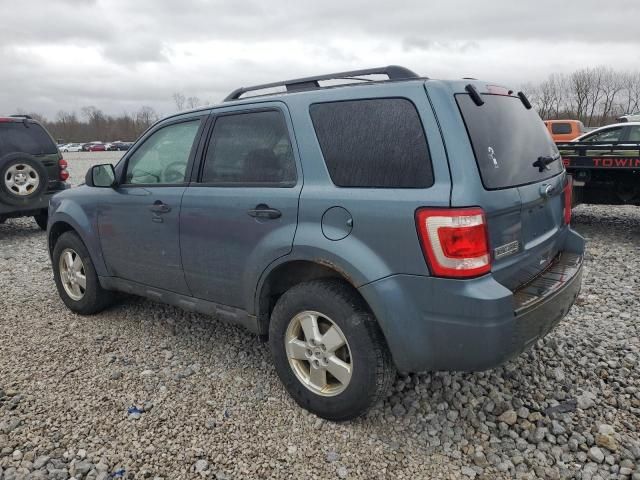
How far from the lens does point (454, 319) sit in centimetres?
234

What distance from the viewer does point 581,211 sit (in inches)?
384

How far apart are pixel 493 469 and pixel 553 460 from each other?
12.7 inches

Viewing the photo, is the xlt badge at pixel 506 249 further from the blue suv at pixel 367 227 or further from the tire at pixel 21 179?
the tire at pixel 21 179

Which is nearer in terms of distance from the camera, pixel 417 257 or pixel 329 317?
pixel 417 257

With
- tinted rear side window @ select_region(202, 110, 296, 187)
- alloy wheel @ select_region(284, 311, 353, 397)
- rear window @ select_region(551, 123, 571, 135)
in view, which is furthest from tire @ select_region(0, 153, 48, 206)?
rear window @ select_region(551, 123, 571, 135)

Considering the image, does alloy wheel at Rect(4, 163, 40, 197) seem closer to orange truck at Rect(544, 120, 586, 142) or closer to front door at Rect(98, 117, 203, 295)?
front door at Rect(98, 117, 203, 295)

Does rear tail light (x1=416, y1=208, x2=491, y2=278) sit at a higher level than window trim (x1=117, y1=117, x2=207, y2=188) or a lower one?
lower

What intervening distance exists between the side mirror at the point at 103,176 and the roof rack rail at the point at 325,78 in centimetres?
114

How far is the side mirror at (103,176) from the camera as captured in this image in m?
3.95

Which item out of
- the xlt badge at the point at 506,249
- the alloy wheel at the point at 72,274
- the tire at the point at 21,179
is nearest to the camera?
the xlt badge at the point at 506,249

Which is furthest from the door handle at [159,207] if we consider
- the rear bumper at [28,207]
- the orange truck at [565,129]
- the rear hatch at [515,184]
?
the orange truck at [565,129]

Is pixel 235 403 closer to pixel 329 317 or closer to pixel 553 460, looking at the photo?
pixel 329 317

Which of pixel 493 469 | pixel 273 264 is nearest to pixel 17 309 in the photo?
pixel 273 264

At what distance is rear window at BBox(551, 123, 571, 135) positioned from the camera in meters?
20.7
